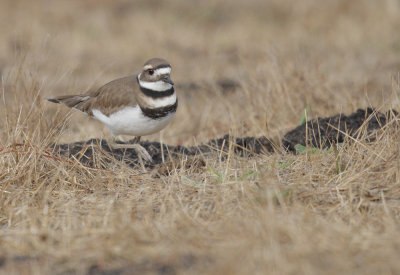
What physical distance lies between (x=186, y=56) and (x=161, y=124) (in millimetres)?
6115

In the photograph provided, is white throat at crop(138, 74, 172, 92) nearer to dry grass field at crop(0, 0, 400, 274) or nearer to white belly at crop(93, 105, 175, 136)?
white belly at crop(93, 105, 175, 136)

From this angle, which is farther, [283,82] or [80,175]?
[283,82]

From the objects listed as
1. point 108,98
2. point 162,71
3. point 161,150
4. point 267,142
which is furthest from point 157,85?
point 267,142

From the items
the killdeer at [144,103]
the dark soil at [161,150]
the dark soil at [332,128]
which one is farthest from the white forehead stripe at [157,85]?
the dark soil at [332,128]

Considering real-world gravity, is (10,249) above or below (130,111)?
below

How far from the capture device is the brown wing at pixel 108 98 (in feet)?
15.3

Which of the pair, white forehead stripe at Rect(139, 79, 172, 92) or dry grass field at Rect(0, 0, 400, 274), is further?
white forehead stripe at Rect(139, 79, 172, 92)

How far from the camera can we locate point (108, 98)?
15.9 ft

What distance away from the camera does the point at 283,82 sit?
617 cm

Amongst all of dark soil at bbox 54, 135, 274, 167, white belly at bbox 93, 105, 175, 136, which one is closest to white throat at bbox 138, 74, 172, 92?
white belly at bbox 93, 105, 175, 136

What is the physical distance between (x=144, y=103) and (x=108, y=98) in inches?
18.4

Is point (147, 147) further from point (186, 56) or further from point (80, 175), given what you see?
point (186, 56)

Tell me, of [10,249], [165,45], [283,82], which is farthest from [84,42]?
[10,249]

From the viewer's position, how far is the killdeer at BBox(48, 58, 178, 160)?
14.8 ft
